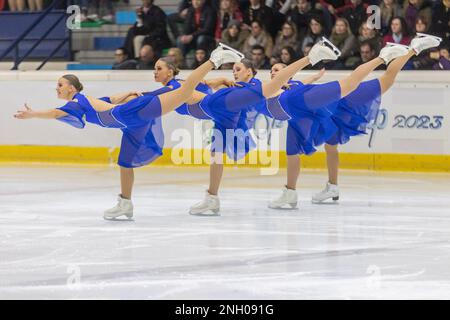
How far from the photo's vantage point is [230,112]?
8289 mm

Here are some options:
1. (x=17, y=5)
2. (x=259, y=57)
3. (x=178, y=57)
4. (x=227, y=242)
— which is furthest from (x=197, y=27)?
(x=227, y=242)

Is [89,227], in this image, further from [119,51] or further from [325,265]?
[119,51]

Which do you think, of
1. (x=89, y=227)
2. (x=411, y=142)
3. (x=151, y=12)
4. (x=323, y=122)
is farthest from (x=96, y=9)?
(x=89, y=227)

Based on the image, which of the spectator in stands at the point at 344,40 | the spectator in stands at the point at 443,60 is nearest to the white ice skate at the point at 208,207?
the spectator in stands at the point at 443,60

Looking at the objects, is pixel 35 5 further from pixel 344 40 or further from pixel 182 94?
pixel 182 94

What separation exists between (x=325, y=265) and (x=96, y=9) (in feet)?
31.8

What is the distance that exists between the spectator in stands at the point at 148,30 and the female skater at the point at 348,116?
5118 mm

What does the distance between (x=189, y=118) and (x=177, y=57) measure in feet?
2.40

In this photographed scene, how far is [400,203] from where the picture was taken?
918cm

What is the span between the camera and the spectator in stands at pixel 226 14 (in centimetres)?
1371

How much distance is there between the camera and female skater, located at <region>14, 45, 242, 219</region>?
7.79 meters

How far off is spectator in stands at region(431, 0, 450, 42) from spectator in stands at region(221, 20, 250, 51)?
2402mm
